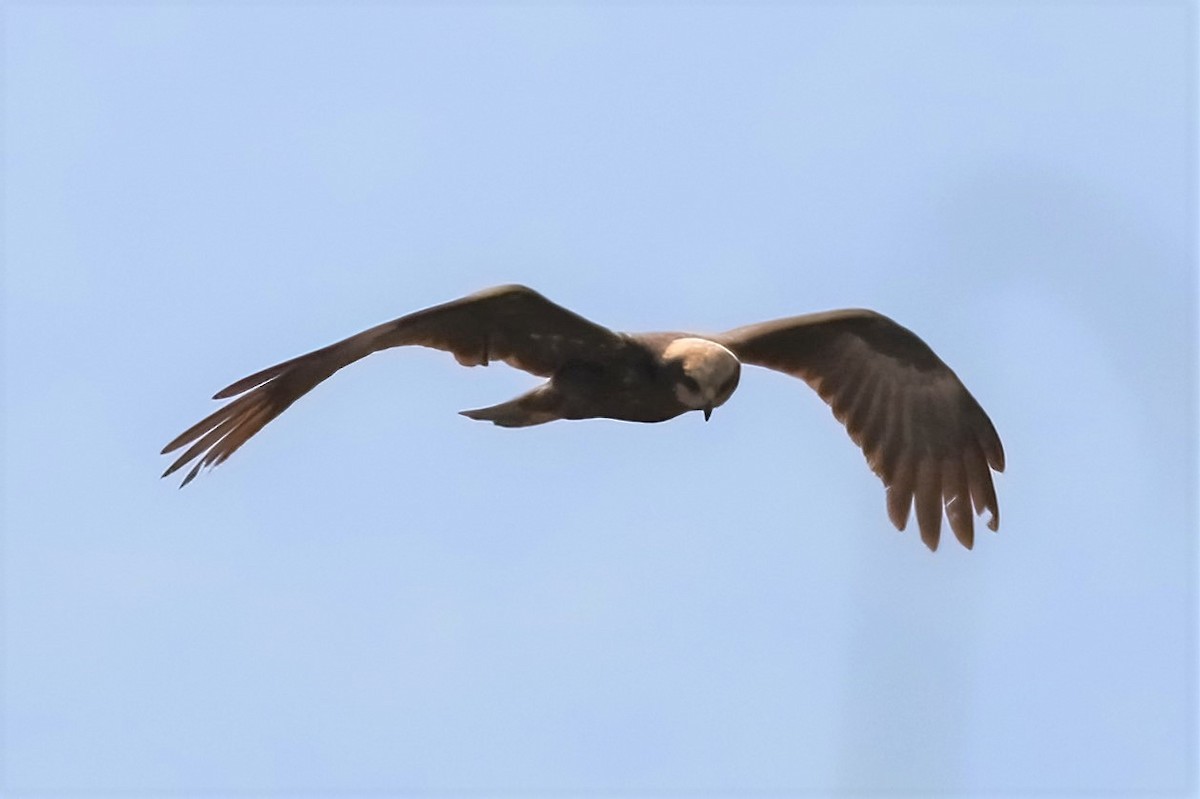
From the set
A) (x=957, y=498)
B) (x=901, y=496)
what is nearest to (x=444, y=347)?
(x=901, y=496)

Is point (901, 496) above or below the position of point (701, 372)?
below

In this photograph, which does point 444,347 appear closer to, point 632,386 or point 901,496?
point 632,386

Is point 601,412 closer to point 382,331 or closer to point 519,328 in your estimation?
point 519,328

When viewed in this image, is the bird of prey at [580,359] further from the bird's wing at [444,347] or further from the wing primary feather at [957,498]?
the wing primary feather at [957,498]

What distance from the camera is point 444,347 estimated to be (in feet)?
33.2

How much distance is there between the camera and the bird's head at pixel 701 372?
9922mm

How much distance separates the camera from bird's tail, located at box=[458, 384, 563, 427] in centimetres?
1027

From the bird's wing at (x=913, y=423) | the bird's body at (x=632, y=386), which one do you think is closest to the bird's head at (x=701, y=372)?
the bird's body at (x=632, y=386)

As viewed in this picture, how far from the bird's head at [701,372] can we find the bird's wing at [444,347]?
330 mm

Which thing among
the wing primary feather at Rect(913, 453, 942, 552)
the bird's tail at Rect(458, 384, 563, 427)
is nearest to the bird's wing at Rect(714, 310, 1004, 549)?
the wing primary feather at Rect(913, 453, 942, 552)

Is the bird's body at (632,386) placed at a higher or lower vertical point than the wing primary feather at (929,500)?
higher

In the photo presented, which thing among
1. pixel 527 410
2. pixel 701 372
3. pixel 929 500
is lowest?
pixel 929 500

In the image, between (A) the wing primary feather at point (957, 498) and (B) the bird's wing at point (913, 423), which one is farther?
(A) the wing primary feather at point (957, 498)

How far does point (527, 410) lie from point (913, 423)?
291 cm
